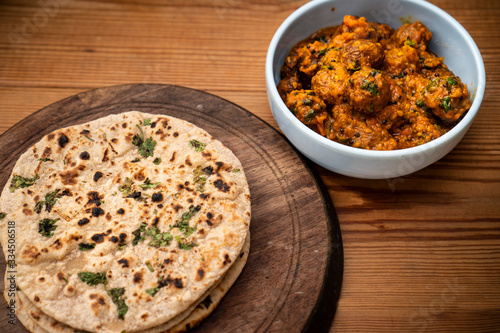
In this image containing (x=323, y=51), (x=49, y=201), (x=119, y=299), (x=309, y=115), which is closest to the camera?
(x=119, y=299)

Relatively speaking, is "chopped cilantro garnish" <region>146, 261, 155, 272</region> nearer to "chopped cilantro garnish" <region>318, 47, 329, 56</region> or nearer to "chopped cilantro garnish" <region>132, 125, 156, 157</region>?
"chopped cilantro garnish" <region>132, 125, 156, 157</region>

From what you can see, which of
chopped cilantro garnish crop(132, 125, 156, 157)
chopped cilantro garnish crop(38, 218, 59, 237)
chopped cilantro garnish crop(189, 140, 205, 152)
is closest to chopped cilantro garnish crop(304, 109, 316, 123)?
chopped cilantro garnish crop(189, 140, 205, 152)

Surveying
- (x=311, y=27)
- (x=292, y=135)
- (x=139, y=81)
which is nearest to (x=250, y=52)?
(x=311, y=27)

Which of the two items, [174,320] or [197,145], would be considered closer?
[174,320]

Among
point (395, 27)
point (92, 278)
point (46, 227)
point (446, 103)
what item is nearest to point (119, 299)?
point (92, 278)

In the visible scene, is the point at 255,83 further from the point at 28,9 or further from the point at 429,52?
the point at 28,9

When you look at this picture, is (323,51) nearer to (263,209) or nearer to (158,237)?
(263,209)
